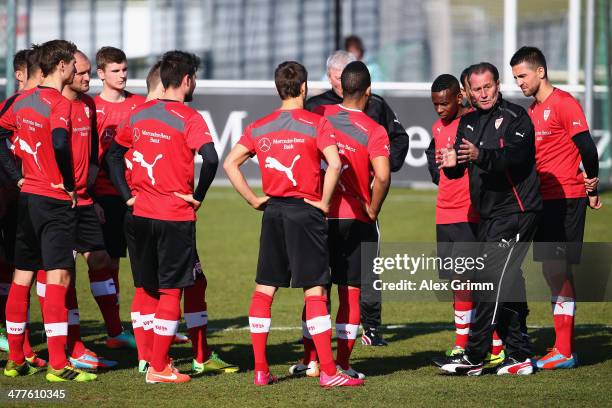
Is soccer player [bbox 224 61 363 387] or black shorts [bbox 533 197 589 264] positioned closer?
soccer player [bbox 224 61 363 387]

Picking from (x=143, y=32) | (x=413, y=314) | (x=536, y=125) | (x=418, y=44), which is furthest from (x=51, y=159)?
(x=418, y=44)

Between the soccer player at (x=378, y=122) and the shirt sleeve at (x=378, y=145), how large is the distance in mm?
1251

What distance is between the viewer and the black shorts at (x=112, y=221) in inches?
334

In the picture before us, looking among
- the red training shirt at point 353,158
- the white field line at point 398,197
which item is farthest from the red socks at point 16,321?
the white field line at point 398,197

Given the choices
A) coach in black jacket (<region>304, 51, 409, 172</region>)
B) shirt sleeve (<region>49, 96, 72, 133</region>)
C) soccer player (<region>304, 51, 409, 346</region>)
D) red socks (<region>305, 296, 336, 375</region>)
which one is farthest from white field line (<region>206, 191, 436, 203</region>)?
shirt sleeve (<region>49, 96, 72, 133</region>)

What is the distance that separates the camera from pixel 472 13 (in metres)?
27.8

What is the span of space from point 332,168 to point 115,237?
8.50 ft

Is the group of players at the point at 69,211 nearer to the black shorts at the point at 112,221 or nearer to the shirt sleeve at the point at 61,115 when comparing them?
the shirt sleeve at the point at 61,115

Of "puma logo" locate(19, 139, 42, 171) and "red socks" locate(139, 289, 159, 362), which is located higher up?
"puma logo" locate(19, 139, 42, 171)

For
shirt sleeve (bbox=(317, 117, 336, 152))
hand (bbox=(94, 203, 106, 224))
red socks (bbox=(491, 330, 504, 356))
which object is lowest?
red socks (bbox=(491, 330, 504, 356))

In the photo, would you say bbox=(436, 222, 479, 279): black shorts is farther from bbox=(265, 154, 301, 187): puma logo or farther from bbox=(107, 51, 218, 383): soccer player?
bbox=(107, 51, 218, 383): soccer player

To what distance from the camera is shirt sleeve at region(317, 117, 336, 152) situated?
6.80 meters

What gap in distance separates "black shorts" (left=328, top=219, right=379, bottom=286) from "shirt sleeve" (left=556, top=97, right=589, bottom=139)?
1.71 m

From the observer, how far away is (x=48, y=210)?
7.21m
